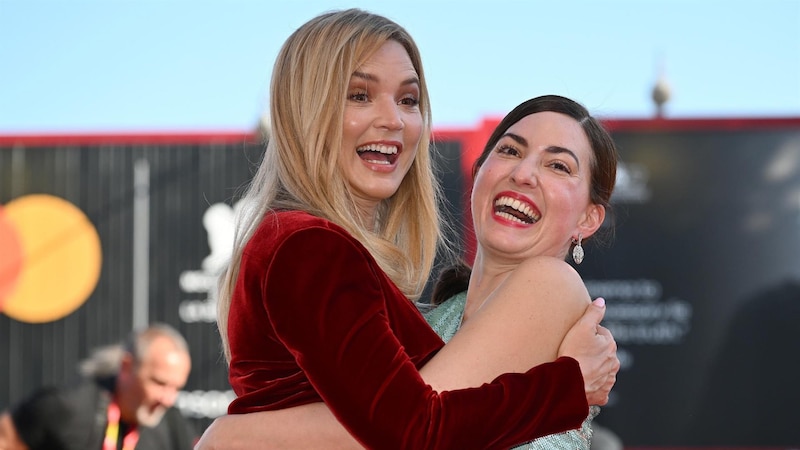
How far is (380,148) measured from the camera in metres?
2.29

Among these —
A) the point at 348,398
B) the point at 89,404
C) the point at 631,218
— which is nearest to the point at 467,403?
the point at 348,398

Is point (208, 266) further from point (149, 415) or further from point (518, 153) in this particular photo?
point (518, 153)

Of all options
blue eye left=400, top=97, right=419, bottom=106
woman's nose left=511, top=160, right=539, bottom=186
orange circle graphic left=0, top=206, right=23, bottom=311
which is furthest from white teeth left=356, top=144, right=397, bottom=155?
orange circle graphic left=0, top=206, right=23, bottom=311

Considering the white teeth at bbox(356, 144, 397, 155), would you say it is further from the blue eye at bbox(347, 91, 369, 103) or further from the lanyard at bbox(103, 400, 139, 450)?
the lanyard at bbox(103, 400, 139, 450)

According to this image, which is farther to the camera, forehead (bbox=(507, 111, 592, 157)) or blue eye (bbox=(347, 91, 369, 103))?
forehead (bbox=(507, 111, 592, 157))

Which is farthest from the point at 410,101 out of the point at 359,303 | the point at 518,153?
the point at 359,303

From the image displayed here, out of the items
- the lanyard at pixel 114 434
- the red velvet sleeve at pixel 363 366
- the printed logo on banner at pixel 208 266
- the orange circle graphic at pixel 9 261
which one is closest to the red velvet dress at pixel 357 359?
the red velvet sleeve at pixel 363 366

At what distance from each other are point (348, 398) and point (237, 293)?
32cm

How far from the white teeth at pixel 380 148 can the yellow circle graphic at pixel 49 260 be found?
18.9 feet

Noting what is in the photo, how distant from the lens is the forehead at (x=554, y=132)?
2443 mm

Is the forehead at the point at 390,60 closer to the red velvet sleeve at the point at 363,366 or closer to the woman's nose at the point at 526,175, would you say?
the woman's nose at the point at 526,175

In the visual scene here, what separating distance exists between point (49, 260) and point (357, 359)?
6411 mm

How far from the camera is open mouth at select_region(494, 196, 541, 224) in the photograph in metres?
2.42

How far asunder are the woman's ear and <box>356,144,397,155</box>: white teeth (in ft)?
1.62
